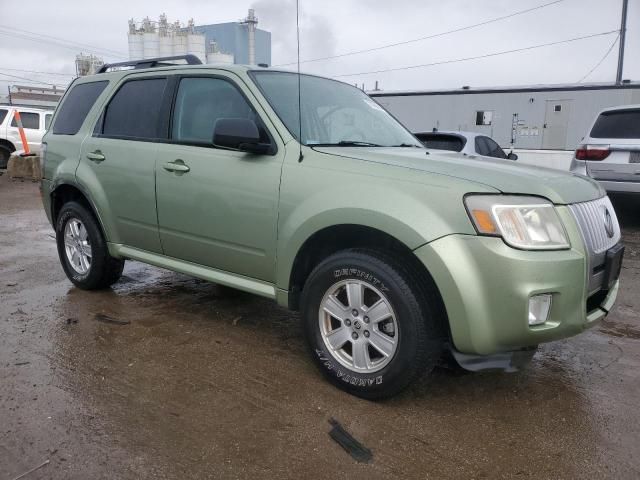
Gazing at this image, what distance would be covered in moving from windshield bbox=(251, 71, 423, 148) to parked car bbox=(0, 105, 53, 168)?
43.3 ft

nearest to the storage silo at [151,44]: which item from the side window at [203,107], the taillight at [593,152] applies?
the side window at [203,107]

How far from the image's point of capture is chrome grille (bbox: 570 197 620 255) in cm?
271

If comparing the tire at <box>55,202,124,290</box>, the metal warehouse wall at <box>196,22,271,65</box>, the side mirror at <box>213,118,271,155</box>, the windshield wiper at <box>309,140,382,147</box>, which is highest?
the metal warehouse wall at <box>196,22,271,65</box>

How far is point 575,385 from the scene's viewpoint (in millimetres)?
3244

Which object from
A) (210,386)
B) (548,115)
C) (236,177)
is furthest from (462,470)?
(548,115)

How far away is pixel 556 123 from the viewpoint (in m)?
21.5

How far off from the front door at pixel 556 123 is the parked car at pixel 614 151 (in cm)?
1441

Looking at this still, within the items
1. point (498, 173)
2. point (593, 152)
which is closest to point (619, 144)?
point (593, 152)

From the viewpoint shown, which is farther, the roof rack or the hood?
the roof rack

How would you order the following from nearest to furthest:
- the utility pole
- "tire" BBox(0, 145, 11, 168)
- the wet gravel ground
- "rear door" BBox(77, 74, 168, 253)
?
the wet gravel ground
"rear door" BBox(77, 74, 168, 253)
"tire" BBox(0, 145, 11, 168)
the utility pole

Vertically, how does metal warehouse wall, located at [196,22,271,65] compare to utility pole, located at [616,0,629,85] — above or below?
below

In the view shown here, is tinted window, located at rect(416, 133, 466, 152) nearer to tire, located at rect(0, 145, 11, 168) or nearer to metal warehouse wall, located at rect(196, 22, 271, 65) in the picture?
metal warehouse wall, located at rect(196, 22, 271, 65)

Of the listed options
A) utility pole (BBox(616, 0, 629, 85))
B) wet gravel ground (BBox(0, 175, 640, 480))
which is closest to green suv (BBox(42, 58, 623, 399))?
wet gravel ground (BBox(0, 175, 640, 480))

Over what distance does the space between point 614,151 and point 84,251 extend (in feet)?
23.4
